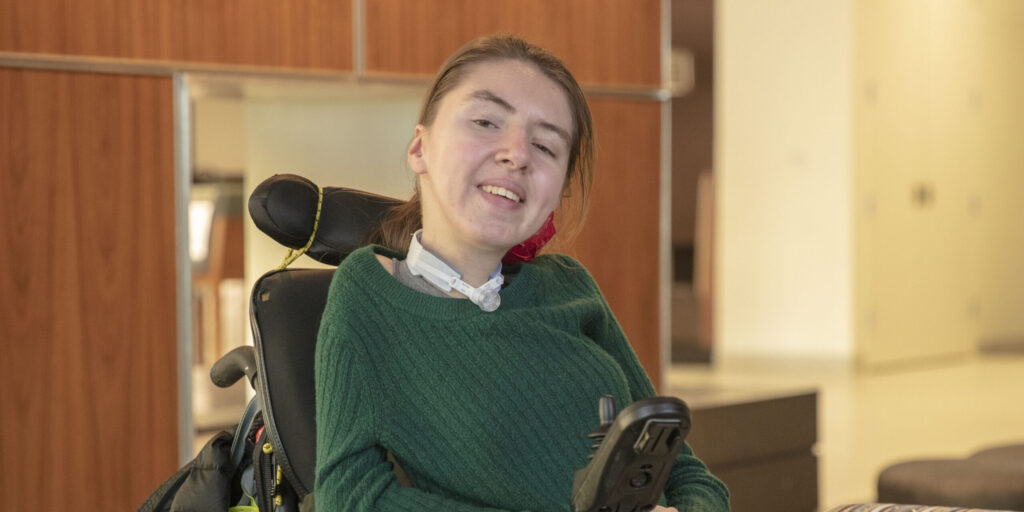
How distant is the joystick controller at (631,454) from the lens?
1014 millimetres

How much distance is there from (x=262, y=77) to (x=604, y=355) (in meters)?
1.65

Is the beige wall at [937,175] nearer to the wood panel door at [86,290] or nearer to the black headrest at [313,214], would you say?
the wood panel door at [86,290]

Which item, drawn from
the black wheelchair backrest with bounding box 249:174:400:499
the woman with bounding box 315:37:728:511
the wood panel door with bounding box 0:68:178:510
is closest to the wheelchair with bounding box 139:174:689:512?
the black wheelchair backrest with bounding box 249:174:400:499

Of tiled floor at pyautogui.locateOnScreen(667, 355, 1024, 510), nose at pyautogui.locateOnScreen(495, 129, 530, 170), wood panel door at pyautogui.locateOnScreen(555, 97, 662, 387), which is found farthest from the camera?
tiled floor at pyautogui.locateOnScreen(667, 355, 1024, 510)

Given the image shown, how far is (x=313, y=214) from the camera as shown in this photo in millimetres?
1580

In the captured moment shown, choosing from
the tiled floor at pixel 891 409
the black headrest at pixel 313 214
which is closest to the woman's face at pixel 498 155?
the black headrest at pixel 313 214

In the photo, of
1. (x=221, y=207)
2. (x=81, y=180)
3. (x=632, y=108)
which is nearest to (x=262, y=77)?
(x=81, y=180)

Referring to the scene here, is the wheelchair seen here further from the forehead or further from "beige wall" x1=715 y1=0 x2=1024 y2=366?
"beige wall" x1=715 y1=0 x2=1024 y2=366

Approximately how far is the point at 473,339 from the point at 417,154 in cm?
23

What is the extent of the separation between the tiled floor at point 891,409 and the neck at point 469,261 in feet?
8.78

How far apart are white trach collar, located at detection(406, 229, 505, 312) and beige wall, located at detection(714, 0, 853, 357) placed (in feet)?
21.7

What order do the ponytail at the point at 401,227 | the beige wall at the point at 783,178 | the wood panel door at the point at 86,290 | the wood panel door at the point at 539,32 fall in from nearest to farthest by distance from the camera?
the ponytail at the point at 401,227 → the wood panel door at the point at 86,290 → the wood panel door at the point at 539,32 → the beige wall at the point at 783,178

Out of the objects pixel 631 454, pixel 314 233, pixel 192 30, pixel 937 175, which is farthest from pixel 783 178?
pixel 631 454

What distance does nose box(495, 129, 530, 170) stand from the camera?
52.3 inches
